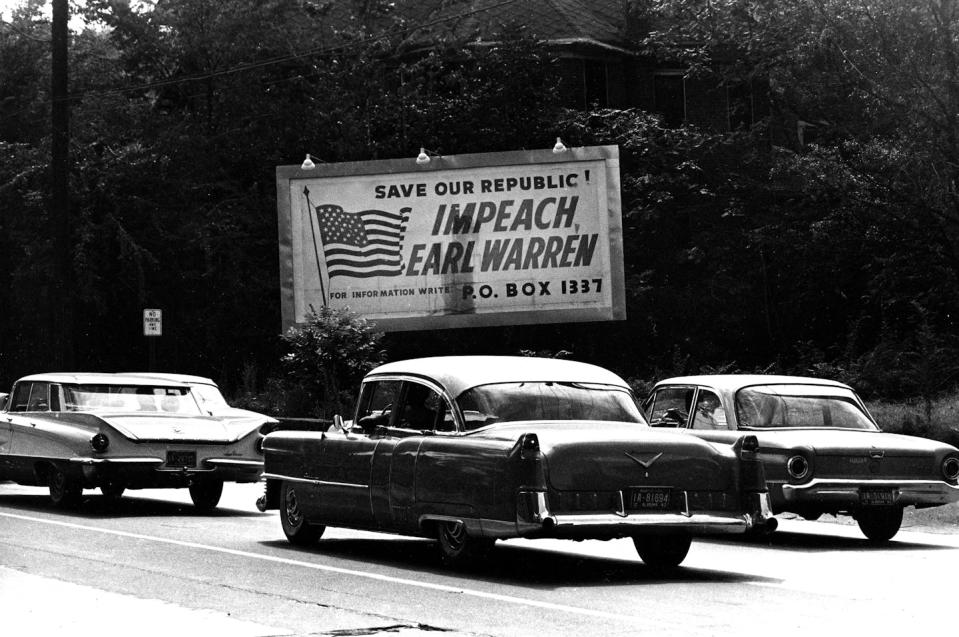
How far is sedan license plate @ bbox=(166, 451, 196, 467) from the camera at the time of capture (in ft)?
55.0

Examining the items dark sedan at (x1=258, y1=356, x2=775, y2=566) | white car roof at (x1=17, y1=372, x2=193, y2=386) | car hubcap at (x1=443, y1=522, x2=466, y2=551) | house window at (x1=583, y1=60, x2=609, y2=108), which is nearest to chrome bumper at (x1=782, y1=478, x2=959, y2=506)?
dark sedan at (x1=258, y1=356, x2=775, y2=566)

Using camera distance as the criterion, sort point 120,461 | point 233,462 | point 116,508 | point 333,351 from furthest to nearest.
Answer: point 333,351 < point 116,508 < point 233,462 < point 120,461

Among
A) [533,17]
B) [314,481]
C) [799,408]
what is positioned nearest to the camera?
[314,481]

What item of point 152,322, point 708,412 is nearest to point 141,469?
point 708,412

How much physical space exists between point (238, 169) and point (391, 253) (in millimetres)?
10604

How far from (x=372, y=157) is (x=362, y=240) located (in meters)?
7.02

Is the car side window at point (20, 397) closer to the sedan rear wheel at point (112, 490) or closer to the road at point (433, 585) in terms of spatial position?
the sedan rear wheel at point (112, 490)

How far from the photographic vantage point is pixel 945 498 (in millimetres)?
14461

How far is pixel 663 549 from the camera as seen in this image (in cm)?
1213

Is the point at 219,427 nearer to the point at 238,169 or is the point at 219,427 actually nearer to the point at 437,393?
the point at 437,393

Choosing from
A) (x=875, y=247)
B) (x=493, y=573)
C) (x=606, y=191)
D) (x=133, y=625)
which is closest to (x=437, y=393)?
(x=493, y=573)

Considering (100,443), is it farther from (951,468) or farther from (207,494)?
(951,468)

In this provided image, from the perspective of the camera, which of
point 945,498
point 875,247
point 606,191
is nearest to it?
point 945,498

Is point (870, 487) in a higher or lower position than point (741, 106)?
lower
